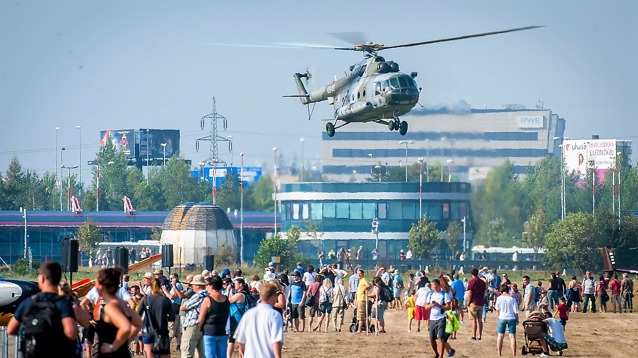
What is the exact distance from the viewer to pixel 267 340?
1622 centimetres

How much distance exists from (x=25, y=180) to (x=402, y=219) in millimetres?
66036

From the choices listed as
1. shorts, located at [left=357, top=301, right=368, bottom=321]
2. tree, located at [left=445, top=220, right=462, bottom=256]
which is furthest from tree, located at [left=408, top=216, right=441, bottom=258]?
shorts, located at [left=357, top=301, right=368, bottom=321]

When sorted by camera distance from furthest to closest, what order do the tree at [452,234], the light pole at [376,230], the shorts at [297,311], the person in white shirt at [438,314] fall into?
the tree at [452,234], the light pole at [376,230], the shorts at [297,311], the person in white shirt at [438,314]

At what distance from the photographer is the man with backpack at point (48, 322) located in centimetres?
1420

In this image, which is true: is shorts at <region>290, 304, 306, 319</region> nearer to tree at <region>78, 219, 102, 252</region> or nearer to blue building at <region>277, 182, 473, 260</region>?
blue building at <region>277, 182, 473, 260</region>

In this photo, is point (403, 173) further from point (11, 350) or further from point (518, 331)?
point (11, 350)

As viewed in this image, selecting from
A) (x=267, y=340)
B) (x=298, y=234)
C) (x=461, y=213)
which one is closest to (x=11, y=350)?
(x=267, y=340)

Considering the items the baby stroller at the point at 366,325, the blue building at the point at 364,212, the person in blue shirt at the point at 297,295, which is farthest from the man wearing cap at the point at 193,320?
the blue building at the point at 364,212

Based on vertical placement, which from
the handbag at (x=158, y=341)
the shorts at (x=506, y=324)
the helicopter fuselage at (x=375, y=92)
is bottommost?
the shorts at (x=506, y=324)

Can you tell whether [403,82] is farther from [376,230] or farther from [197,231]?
[376,230]

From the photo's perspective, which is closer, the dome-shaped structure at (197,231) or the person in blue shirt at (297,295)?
the person in blue shirt at (297,295)

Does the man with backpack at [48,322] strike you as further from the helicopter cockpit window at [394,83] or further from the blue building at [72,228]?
the blue building at [72,228]

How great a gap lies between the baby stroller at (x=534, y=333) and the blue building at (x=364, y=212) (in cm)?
9424

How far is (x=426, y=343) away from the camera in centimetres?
3456
